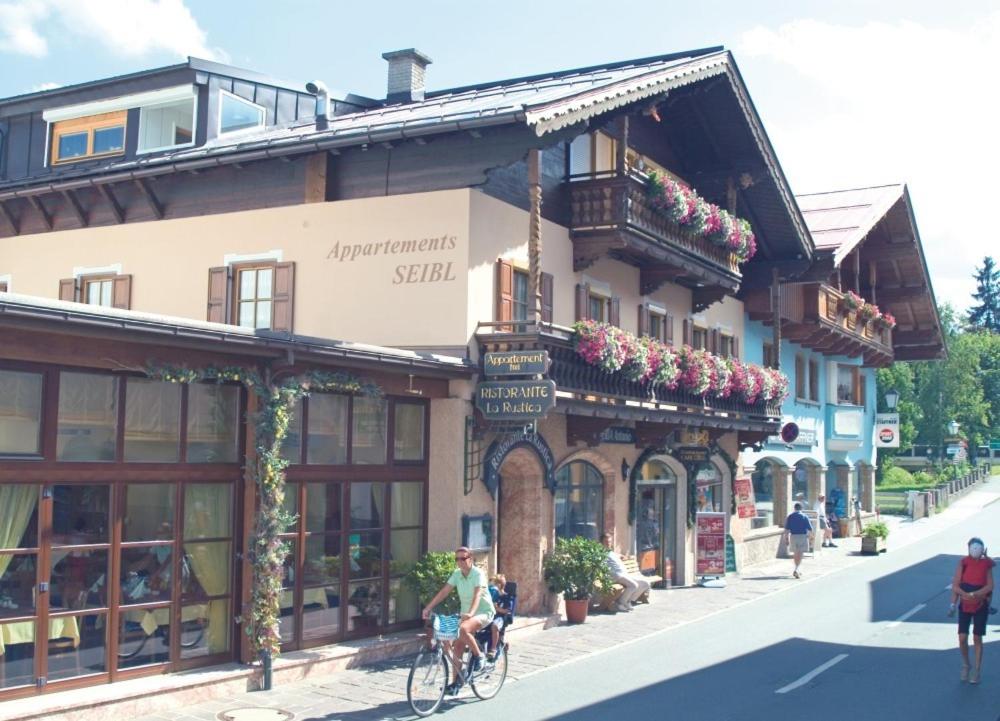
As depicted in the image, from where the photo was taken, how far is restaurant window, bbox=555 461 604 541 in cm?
1916

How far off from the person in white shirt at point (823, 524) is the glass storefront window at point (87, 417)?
24.3 m

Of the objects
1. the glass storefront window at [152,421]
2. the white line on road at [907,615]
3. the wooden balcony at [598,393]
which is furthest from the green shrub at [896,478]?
the glass storefront window at [152,421]

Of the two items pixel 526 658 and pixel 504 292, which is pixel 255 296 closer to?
pixel 504 292

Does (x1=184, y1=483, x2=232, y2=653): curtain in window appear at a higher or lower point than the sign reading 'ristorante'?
lower

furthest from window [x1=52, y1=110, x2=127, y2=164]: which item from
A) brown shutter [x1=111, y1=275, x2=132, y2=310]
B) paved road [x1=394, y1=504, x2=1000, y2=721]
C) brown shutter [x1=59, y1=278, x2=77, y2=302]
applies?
paved road [x1=394, y1=504, x2=1000, y2=721]

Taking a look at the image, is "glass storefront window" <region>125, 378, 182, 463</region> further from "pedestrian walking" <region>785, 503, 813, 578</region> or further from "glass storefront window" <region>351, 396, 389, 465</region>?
"pedestrian walking" <region>785, 503, 813, 578</region>

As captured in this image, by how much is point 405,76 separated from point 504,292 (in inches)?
285

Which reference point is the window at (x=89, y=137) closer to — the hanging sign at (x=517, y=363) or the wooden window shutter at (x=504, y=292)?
the wooden window shutter at (x=504, y=292)

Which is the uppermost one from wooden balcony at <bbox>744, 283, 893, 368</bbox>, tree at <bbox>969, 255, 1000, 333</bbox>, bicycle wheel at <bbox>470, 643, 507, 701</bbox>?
tree at <bbox>969, 255, 1000, 333</bbox>

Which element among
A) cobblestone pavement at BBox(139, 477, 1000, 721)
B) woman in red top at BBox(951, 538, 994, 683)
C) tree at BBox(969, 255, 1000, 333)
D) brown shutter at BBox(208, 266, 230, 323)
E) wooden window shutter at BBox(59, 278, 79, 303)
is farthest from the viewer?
tree at BBox(969, 255, 1000, 333)

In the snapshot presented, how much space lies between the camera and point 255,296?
18.0 meters

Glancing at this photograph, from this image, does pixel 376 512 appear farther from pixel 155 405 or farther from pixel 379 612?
pixel 155 405

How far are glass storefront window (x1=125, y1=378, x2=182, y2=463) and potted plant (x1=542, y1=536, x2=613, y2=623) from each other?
7.24 m

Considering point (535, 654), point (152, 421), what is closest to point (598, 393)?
point (535, 654)
